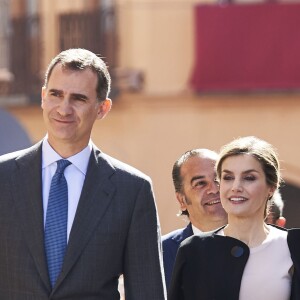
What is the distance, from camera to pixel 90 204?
19.8 ft

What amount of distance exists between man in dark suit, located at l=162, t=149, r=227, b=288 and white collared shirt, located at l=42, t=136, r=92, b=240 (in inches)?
48.3

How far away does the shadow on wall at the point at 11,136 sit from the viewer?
7.88 meters

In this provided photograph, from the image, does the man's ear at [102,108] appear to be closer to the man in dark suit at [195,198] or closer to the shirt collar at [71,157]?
the shirt collar at [71,157]

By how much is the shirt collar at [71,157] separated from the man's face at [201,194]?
1435mm

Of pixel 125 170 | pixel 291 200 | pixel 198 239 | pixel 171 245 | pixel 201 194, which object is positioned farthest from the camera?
pixel 291 200

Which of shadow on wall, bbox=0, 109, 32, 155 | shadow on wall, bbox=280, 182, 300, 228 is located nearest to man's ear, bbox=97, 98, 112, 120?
shadow on wall, bbox=0, 109, 32, 155

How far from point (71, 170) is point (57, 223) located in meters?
0.27

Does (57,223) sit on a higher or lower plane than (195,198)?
higher

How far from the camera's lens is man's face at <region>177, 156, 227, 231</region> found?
7457 mm

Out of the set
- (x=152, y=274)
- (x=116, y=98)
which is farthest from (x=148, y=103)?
(x=152, y=274)

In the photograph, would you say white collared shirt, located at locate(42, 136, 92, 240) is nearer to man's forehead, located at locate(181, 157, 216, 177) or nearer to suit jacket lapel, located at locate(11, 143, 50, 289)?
suit jacket lapel, located at locate(11, 143, 50, 289)

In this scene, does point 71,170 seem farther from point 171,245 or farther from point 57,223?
point 171,245

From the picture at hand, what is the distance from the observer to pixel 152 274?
6148 mm

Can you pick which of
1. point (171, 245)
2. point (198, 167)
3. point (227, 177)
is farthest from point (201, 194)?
point (227, 177)
